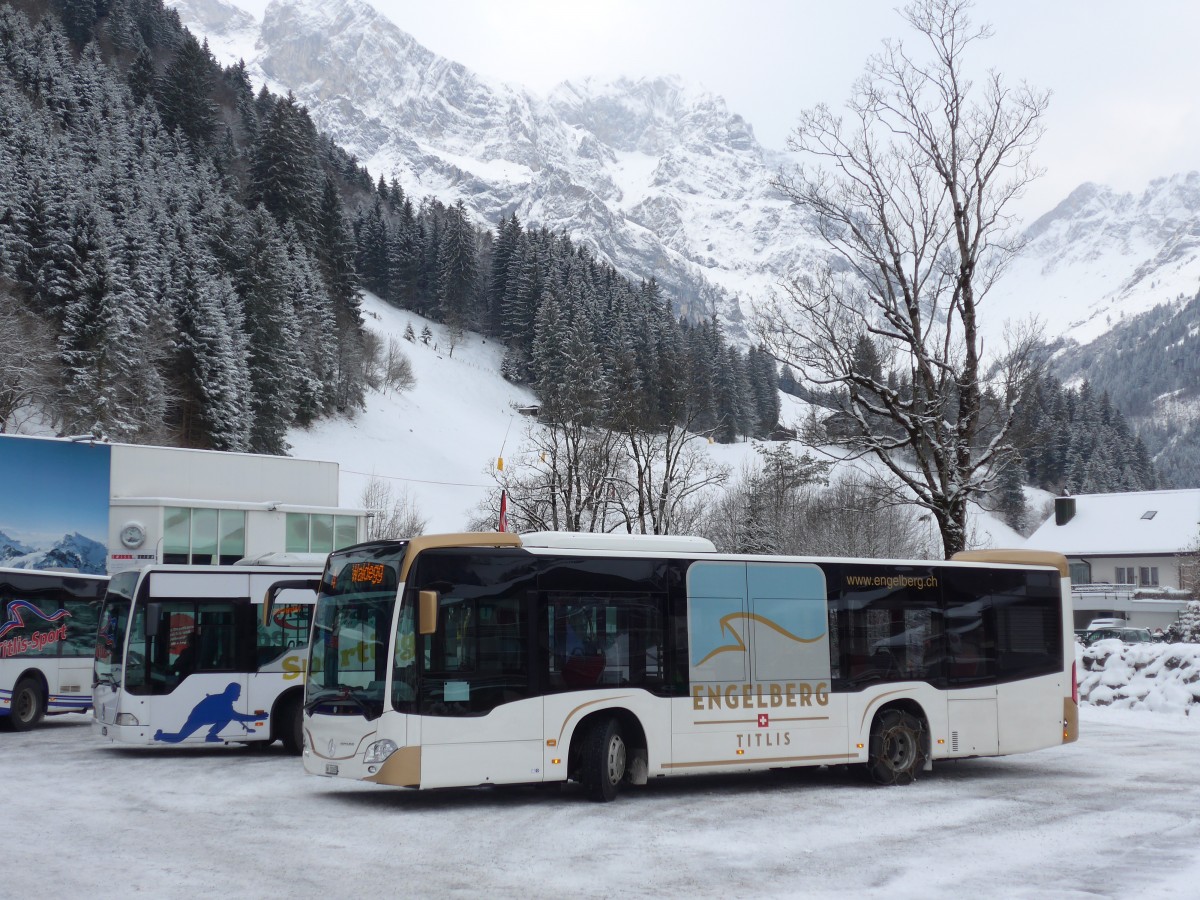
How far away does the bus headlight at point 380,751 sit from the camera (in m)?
12.5

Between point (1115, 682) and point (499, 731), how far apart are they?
1618 centimetres

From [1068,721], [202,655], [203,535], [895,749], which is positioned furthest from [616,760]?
[203,535]

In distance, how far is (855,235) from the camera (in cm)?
2497

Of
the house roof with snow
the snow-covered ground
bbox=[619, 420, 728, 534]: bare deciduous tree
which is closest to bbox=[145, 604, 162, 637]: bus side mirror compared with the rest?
the snow-covered ground

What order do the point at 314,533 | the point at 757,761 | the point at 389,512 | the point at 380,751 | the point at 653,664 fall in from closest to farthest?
the point at 380,751, the point at 653,664, the point at 757,761, the point at 314,533, the point at 389,512

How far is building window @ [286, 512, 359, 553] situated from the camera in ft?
131

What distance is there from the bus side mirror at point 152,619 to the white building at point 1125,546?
6499cm

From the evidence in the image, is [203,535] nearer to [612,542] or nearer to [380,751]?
[612,542]

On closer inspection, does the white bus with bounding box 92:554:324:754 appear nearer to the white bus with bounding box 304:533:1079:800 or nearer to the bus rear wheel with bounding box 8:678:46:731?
the bus rear wheel with bounding box 8:678:46:731

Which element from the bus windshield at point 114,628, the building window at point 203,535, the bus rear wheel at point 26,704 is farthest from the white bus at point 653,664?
the building window at point 203,535

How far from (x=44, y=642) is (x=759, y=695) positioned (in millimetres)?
14565

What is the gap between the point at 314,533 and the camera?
3994cm

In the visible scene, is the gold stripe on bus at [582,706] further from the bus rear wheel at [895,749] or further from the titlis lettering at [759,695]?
the bus rear wheel at [895,749]

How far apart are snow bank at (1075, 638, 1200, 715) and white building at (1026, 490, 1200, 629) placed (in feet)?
166
